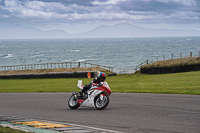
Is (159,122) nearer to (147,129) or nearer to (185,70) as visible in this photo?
(147,129)

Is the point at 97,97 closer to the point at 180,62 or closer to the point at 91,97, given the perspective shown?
the point at 91,97

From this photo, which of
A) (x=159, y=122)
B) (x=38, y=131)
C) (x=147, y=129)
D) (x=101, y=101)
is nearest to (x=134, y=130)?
(x=147, y=129)

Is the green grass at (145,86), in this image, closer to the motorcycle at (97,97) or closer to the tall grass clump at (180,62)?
the motorcycle at (97,97)

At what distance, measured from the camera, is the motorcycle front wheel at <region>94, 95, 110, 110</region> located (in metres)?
11.2

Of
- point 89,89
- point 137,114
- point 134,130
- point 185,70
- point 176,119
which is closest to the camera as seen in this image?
point 134,130

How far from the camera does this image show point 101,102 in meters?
11.4

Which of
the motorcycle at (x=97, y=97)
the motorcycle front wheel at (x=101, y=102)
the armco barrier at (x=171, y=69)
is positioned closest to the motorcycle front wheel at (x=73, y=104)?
the motorcycle at (x=97, y=97)

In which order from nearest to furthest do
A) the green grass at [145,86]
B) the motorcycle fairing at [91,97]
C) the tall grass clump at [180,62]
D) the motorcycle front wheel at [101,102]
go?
the motorcycle front wheel at [101,102], the motorcycle fairing at [91,97], the green grass at [145,86], the tall grass clump at [180,62]

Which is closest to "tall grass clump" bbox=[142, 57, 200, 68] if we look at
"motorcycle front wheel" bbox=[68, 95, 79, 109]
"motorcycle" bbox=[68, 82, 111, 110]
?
"motorcycle front wheel" bbox=[68, 95, 79, 109]

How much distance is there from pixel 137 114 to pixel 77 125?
2.56 m

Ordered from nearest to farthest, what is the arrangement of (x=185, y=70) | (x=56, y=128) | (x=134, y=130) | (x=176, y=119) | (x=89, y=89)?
(x=134, y=130) → (x=56, y=128) → (x=176, y=119) → (x=89, y=89) → (x=185, y=70)

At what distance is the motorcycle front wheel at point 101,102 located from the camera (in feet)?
36.7

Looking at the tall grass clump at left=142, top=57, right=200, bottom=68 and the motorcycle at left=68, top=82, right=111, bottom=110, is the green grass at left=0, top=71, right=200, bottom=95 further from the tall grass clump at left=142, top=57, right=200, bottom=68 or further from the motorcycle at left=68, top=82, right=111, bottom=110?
the tall grass clump at left=142, top=57, right=200, bottom=68

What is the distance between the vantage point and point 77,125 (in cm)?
865
